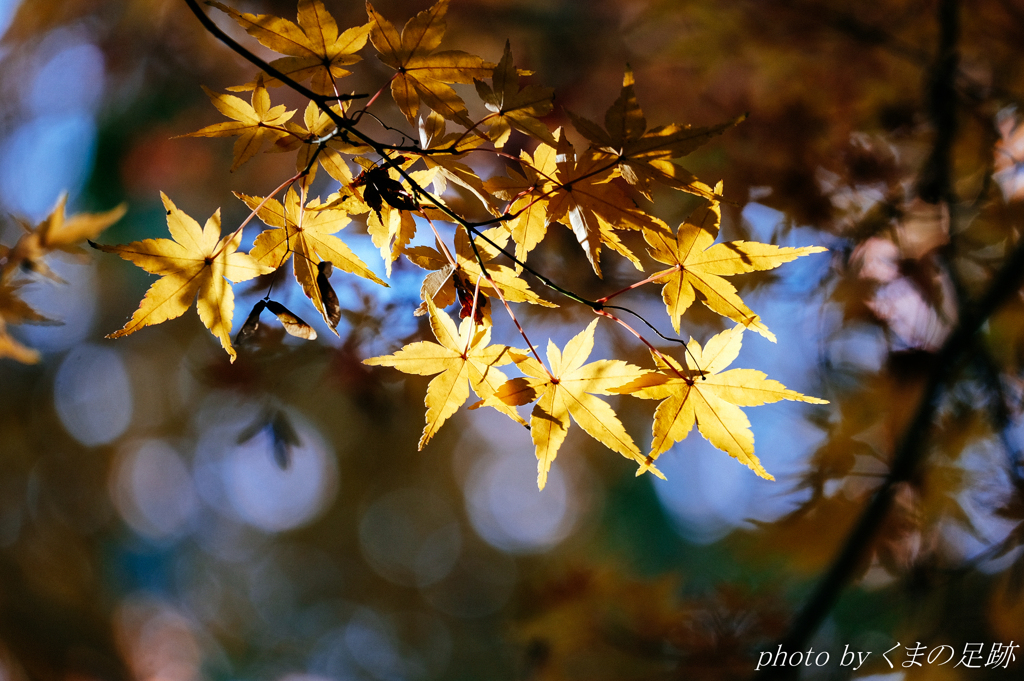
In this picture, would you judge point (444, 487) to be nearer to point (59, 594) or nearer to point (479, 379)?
point (59, 594)

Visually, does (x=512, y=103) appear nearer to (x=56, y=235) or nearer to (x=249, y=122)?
(x=249, y=122)

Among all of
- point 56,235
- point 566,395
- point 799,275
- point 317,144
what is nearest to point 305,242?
point 317,144

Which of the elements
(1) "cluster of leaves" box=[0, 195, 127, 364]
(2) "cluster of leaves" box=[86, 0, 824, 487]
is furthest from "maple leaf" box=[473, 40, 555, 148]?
(1) "cluster of leaves" box=[0, 195, 127, 364]

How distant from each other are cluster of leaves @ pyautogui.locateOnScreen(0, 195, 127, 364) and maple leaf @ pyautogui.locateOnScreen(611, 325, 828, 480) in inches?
28.4

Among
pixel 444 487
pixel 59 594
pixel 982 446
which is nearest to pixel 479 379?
pixel 982 446

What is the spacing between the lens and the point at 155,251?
1.64 ft

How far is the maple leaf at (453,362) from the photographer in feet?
1.76

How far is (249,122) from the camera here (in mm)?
497

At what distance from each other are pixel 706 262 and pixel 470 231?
0.81ft

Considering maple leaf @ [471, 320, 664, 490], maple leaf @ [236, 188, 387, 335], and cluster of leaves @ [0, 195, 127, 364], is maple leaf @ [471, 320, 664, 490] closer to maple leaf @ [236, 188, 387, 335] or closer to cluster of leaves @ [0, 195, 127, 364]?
maple leaf @ [236, 188, 387, 335]

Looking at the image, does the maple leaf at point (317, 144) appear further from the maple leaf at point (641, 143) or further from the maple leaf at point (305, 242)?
the maple leaf at point (641, 143)

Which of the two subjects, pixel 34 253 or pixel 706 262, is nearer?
pixel 706 262

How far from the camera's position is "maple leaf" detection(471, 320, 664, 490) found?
1.71 ft

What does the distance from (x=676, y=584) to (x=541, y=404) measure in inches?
46.9
